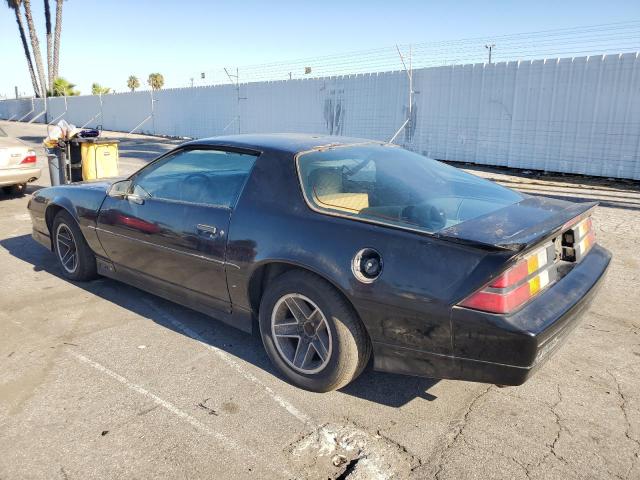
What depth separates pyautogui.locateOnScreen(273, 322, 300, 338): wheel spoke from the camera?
3137 mm

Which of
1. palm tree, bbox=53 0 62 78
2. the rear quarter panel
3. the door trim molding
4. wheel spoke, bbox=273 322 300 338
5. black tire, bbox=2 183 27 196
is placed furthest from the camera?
palm tree, bbox=53 0 62 78

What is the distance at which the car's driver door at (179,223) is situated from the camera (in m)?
3.50

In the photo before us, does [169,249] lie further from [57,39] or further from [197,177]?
[57,39]

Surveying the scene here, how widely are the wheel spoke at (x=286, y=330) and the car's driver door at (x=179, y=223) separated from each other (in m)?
0.47

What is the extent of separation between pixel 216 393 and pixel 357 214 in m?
1.33

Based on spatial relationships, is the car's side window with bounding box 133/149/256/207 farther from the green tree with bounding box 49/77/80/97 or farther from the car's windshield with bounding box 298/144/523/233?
the green tree with bounding box 49/77/80/97

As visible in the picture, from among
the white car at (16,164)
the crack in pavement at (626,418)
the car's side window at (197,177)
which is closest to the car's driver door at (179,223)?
the car's side window at (197,177)

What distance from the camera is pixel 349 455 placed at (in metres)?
2.52

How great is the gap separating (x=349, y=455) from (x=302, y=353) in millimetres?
763

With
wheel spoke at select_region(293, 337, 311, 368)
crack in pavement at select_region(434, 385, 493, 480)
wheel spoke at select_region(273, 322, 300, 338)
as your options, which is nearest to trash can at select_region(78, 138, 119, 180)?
wheel spoke at select_region(273, 322, 300, 338)

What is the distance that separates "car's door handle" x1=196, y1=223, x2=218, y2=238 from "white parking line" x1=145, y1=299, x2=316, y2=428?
32.2 inches

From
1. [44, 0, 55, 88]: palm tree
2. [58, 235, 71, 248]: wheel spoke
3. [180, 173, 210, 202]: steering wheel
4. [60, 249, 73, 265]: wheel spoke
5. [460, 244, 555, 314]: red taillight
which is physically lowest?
[60, 249, 73, 265]: wheel spoke

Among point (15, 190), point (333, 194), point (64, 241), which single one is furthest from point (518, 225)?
point (15, 190)

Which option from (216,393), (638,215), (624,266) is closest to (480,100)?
(638,215)
